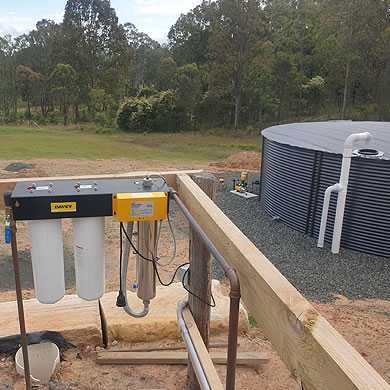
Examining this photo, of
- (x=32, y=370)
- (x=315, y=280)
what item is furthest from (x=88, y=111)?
(x=32, y=370)

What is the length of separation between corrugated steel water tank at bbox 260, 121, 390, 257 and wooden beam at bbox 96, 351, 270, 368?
5116 mm

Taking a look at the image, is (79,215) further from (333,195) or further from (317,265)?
(333,195)

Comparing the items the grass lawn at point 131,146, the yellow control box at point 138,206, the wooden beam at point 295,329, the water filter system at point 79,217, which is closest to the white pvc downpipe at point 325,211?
the water filter system at point 79,217

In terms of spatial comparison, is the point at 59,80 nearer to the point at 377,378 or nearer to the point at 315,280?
the point at 315,280

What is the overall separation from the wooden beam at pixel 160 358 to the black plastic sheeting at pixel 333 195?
511cm

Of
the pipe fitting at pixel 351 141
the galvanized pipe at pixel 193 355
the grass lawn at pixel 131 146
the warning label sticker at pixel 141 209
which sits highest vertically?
the warning label sticker at pixel 141 209

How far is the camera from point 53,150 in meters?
19.2

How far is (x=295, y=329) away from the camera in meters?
1.22

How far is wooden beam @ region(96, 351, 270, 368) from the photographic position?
11.2 feet

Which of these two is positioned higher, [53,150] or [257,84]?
[257,84]

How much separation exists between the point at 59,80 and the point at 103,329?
33.4 m

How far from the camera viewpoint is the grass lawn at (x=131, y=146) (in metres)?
18.6

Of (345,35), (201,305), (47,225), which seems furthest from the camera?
(345,35)

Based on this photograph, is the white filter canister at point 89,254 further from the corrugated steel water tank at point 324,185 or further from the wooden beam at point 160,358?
the corrugated steel water tank at point 324,185
